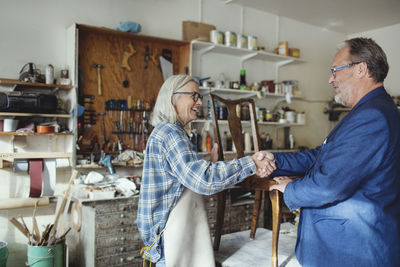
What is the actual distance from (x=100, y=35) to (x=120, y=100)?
763 millimetres

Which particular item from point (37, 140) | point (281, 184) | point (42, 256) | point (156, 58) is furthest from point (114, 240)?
point (156, 58)

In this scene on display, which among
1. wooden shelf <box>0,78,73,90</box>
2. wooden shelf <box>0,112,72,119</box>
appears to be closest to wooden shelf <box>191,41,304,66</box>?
wooden shelf <box>0,78,73,90</box>

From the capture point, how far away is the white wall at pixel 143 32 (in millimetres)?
3373

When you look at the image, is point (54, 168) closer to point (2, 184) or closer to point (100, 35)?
point (2, 184)

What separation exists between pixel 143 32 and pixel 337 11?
3119 mm

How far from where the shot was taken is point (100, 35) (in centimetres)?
380

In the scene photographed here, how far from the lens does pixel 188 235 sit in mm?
1744

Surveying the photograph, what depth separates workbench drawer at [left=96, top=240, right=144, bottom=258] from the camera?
3.07m

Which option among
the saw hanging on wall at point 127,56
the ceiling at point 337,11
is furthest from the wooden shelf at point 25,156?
the ceiling at point 337,11

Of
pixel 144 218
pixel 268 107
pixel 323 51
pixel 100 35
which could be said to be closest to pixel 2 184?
pixel 100 35

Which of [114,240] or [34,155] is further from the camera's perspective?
[34,155]

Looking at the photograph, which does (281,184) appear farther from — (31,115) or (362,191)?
(31,115)

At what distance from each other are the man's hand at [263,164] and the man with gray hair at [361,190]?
13.1 inches

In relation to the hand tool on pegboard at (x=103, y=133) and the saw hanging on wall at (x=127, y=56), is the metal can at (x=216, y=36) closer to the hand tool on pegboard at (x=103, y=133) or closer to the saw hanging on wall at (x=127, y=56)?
the saw hanging on wall at (x=127, y=56)
